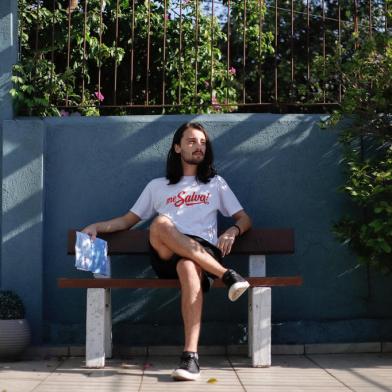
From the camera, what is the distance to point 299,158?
203 inches

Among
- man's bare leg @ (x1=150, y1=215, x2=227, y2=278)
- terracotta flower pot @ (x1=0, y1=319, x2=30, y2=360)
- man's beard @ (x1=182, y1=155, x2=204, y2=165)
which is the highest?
man's beard @ (x1=182, y1=155, x2=204, y2=165)

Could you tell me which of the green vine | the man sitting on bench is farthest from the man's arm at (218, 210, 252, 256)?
the green vine

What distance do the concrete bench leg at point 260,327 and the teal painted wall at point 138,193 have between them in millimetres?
628

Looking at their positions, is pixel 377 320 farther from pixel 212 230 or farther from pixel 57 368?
pixel 57 368

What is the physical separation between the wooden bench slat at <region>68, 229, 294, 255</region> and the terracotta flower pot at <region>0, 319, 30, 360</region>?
568 millimetres

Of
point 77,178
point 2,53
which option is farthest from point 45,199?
point 2,53

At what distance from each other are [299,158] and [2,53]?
2.24 metres

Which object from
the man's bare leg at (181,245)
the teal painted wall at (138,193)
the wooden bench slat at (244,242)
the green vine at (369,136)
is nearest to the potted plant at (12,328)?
the teal painted wall at (138,193)

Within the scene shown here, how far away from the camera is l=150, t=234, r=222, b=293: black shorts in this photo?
14.1 feet

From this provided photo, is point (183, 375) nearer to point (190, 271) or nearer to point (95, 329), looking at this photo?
point (190, 271)

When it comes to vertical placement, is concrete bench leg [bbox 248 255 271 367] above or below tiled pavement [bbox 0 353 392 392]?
above

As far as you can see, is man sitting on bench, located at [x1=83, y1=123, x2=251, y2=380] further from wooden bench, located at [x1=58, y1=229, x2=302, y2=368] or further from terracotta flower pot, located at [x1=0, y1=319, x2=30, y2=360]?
terracotta flower pot, located at [x1=0, y1=319, x2=30, y2=360]

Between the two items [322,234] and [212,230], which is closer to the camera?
[212,230]

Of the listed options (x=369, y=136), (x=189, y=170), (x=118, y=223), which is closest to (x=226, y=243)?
(x=189, y=170)
